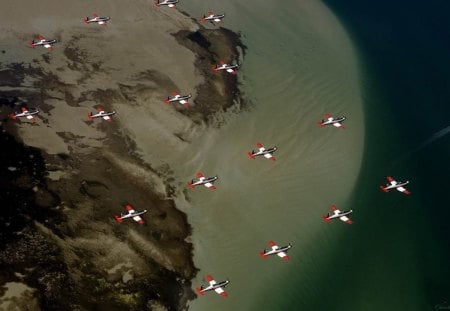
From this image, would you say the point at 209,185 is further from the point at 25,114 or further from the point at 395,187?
the point at 395,187

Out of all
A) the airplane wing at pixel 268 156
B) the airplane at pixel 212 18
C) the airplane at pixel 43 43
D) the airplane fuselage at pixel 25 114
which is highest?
the airplane at pixel 212 18

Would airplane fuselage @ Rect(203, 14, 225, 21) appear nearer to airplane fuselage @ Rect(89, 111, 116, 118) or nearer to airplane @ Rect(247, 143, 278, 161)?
airplane fuselage @ Rect(89, 111, 116, 118)

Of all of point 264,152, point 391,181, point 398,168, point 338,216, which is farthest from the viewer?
point 398,168

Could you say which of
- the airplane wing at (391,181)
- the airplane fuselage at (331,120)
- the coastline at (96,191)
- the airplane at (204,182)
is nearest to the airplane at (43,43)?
the coastline at (96,191)

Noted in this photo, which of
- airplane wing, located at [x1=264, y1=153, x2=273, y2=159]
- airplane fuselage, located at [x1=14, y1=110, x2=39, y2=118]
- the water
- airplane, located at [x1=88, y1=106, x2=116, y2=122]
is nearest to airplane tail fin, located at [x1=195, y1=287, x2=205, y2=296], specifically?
the water

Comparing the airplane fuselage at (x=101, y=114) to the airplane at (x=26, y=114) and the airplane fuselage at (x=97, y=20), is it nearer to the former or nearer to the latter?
the airplane at (x=26, y=114)

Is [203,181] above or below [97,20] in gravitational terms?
below

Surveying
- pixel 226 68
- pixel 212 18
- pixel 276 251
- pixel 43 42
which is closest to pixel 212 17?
pixel 212 18

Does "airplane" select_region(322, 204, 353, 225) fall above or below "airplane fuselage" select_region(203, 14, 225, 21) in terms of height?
below
